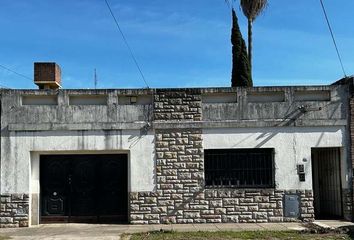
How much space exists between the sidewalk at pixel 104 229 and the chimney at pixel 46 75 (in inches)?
187

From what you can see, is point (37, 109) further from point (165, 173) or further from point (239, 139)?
point (239, 139)

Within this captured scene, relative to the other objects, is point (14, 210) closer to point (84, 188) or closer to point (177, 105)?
point (84, 188)

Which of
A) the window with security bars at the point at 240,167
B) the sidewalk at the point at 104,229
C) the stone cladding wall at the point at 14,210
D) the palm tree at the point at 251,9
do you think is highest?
the palm tree at the point at 251,9

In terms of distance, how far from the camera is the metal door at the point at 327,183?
1728 cm

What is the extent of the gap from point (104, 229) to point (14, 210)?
3022mm

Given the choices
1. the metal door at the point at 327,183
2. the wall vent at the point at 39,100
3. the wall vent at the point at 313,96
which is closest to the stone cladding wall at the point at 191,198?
the metal door at the point at 327,183

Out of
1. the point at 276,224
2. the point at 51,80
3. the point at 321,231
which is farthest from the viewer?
the point at 51,80

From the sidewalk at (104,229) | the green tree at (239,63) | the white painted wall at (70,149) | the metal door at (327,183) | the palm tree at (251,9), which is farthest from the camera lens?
the palm tree at (251,9)

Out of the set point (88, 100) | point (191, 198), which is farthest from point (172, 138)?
point (88, 100)

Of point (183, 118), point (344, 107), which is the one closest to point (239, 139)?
point (183, 118)

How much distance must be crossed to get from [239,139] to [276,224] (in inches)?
110

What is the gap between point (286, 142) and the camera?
16.8 metres

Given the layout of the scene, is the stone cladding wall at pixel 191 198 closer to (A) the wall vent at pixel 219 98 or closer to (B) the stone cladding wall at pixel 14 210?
(A) the wall vent at pixel 219 98

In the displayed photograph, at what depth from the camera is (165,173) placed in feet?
54.7
